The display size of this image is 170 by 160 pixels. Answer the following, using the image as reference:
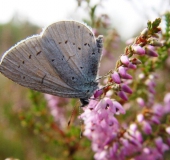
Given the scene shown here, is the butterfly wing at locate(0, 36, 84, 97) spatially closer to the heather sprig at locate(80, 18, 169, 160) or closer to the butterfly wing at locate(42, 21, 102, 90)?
the butterfly wing at locate(42, 21, 102, 90)

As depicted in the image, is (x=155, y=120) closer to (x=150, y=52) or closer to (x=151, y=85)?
(x=151, y=85)

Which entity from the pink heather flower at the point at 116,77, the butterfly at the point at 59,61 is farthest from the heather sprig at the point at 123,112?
the butterfly at the point at 59,61

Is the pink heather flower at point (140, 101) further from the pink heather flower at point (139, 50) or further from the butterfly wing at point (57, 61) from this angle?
the pink heather flower at point (139, 50)

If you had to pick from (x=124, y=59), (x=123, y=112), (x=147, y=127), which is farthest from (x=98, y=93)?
(x=147, y=127)

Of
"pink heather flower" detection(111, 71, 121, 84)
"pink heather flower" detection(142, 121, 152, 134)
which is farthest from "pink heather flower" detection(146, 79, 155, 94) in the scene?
"pink heather flower" detection(111, 71, 121, 84)

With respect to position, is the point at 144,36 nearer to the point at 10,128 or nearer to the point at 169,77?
the point at 169,77

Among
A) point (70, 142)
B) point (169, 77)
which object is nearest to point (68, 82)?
point (70, 142)

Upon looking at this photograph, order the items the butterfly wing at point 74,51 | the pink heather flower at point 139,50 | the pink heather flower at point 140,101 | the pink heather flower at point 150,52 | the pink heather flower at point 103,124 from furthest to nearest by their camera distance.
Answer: the pink heather flower at point 140,101 → the butterfly wing at point 74,51 → the pink heather flower at point 103,124 → the pink heather flower at point 150,52 → the pink heather flower at point 139,50

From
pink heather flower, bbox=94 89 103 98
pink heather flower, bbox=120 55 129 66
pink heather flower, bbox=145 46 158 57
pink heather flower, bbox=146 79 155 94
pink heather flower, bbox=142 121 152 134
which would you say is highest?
pink heather flower, bbox=120 55 129 66
